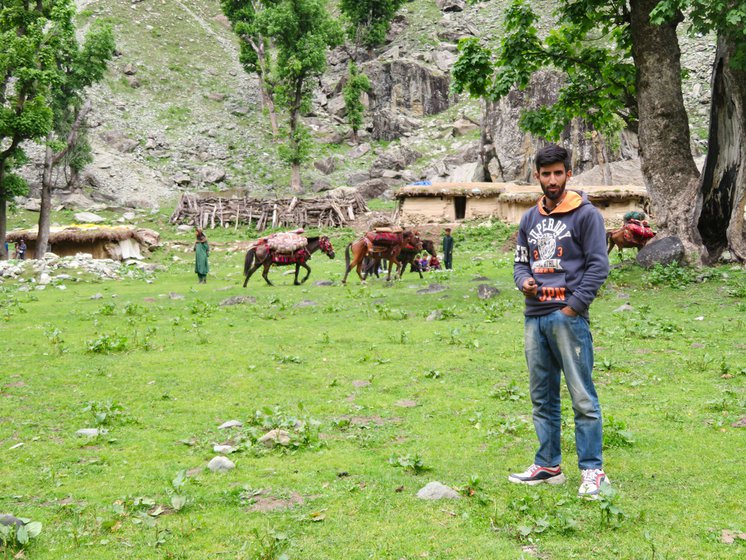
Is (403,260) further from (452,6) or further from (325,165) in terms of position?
(452,6)

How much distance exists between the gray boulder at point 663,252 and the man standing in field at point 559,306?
39.7 feet

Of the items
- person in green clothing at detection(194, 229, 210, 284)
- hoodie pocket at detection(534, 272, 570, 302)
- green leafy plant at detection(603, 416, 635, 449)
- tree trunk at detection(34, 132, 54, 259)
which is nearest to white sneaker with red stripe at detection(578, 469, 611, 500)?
green leafy plant at detection(603, 416, 635, 449)

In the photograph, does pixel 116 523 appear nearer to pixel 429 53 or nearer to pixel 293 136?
pixel 293 136

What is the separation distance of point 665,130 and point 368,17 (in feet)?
197

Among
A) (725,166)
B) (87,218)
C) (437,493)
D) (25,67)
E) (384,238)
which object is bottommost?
(437,493)

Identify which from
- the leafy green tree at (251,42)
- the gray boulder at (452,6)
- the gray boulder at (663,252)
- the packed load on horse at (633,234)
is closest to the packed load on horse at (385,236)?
the packed load on horse at (633,234)

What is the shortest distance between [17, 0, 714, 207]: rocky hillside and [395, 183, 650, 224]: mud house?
947 centimetres

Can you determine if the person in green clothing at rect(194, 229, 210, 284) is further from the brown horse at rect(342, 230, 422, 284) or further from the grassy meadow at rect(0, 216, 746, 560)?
the grassy meadow at rect(0, 216, 746, 560)

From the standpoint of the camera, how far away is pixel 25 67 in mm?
26219

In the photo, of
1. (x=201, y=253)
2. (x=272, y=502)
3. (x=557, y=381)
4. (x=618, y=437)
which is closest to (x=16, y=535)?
(x=272, y=502)

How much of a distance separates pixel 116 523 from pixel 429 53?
232 feet

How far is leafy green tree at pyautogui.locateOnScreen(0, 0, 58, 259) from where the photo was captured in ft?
85.8

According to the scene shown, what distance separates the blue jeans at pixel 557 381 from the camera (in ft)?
15.6

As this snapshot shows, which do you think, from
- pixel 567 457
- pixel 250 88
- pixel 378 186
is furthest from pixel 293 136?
pixel 567 457
